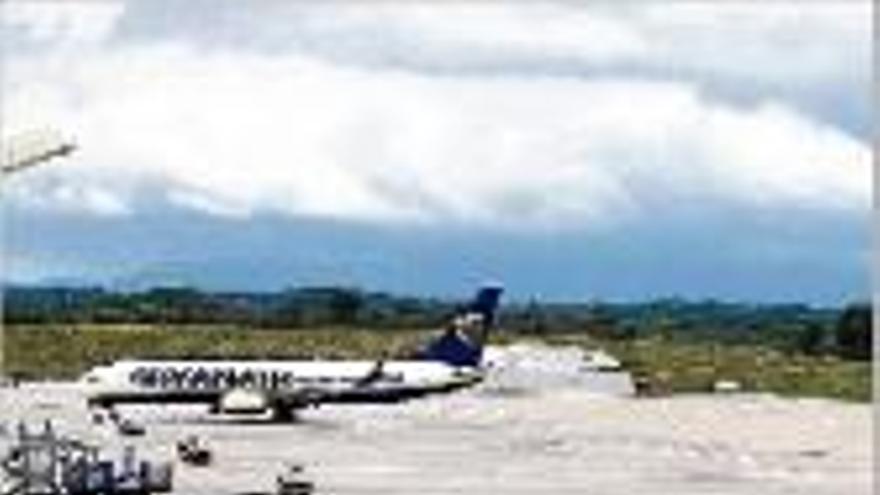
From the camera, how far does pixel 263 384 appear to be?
14088cm

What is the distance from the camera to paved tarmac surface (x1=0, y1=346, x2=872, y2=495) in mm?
90500

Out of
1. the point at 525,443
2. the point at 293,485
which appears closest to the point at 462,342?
the point at 525,443

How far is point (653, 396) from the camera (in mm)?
185375

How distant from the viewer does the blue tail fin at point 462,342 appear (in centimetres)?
15138

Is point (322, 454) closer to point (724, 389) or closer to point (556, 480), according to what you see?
point (556, 480)

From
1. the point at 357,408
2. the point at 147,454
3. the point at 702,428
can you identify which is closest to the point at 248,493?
the point at 147,454

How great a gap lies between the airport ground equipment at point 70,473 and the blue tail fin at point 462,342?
66.5m

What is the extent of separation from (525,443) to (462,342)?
32.9 metres

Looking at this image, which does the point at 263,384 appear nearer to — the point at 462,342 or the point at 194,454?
the point at 462,342

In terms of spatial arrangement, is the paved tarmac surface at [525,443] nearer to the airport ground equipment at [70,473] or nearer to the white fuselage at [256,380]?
the white fuselage at [256,380]

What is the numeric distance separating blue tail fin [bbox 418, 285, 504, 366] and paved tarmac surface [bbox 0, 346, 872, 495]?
11.9 feet

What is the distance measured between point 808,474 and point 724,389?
99.7m

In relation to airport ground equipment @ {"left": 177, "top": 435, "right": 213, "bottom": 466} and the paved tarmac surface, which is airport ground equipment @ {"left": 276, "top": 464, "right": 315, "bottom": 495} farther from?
airport ground equipment @ {"left": 177, "top": 435, "right": 213, "bottom": 466}

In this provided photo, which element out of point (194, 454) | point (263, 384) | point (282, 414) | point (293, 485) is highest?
point (263, 384)
